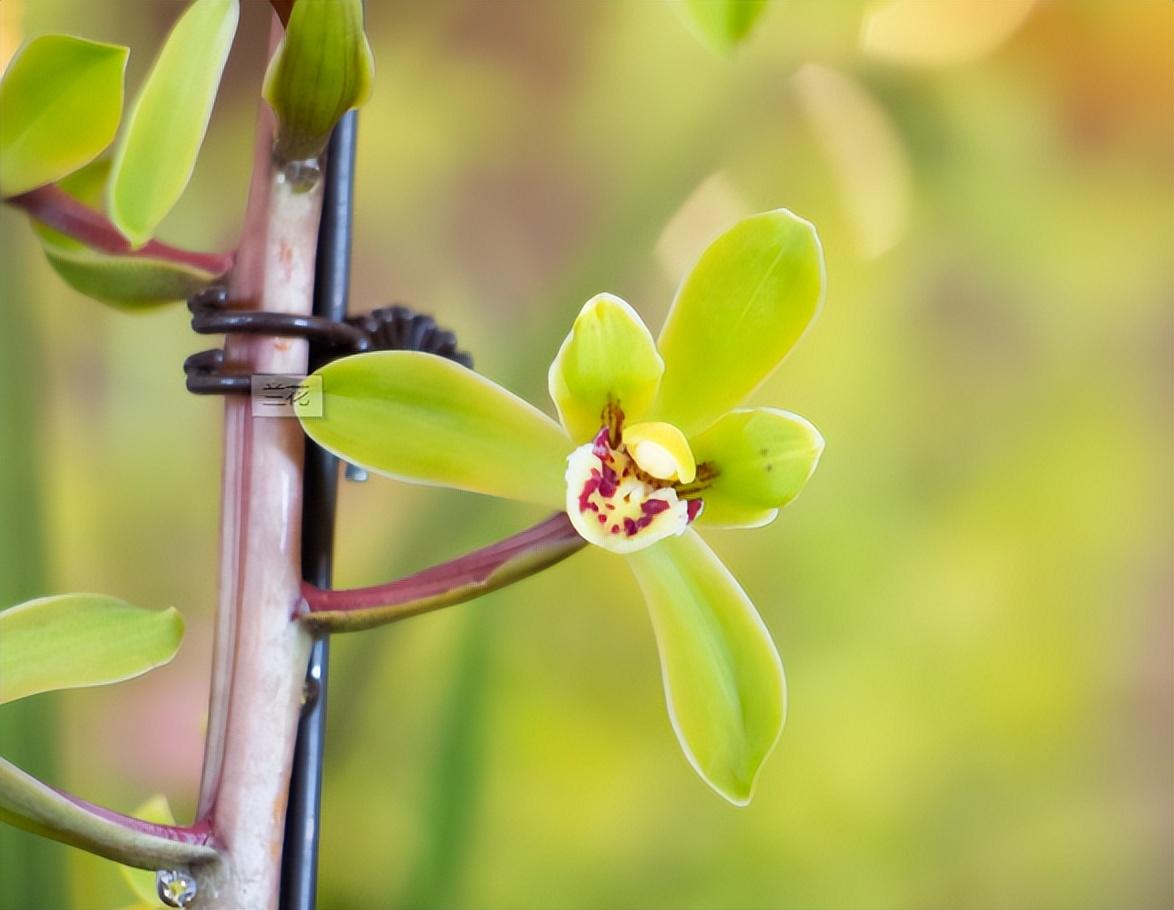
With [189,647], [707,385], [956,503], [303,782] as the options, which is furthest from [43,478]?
[956,503]

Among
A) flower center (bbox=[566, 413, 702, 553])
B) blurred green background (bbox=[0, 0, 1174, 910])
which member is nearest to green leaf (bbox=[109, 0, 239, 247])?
blurred green background (bbox=[0, 0, 1174, 910])

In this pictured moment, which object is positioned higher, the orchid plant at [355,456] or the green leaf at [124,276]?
the green leaf at [124,276]

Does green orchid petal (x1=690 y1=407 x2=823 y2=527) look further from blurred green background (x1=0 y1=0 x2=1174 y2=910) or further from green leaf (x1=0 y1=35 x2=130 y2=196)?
green leaf (x1=0 y1=35 x2=130 y2=196)

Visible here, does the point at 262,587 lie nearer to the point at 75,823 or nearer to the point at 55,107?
the point at 75,823

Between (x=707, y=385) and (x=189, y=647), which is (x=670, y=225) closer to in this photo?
(x=707, y=385)

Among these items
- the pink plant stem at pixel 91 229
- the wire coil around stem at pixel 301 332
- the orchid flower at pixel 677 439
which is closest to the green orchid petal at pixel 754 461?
the orchid flower at pixel 677 439

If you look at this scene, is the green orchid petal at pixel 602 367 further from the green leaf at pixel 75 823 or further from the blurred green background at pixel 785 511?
the green leaf at pixel 75 823
